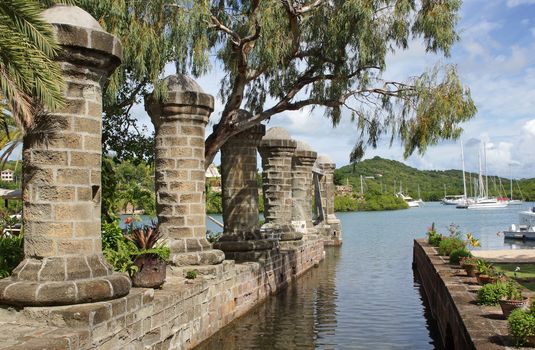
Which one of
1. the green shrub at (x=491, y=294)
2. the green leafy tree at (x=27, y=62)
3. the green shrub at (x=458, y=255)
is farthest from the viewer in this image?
the green shrub at (x=458, y=255)

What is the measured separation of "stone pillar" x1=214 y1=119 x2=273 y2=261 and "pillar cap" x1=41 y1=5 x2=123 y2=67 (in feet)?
26.2

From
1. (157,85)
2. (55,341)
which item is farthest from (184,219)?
(55,341)

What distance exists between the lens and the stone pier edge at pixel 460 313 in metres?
7.06

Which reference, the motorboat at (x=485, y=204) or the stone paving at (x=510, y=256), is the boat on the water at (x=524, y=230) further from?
→ the motorboat at (x=485, y=204)

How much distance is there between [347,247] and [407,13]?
1811 centimetres

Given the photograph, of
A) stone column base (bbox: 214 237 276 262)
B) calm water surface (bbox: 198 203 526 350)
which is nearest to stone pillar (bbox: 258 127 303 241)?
calm water surface (bbox: 198 203 526 350)

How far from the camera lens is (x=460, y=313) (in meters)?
8.34

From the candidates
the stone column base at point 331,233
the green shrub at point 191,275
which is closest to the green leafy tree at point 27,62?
the green shrub at point 191,275

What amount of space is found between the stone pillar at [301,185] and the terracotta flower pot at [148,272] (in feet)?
45.2

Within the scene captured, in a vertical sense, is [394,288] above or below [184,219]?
below

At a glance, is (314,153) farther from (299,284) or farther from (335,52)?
(335,52)

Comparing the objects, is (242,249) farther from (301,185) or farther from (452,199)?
(452,199)

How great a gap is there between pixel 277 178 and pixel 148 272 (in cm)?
1056

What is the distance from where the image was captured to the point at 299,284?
17609mm
